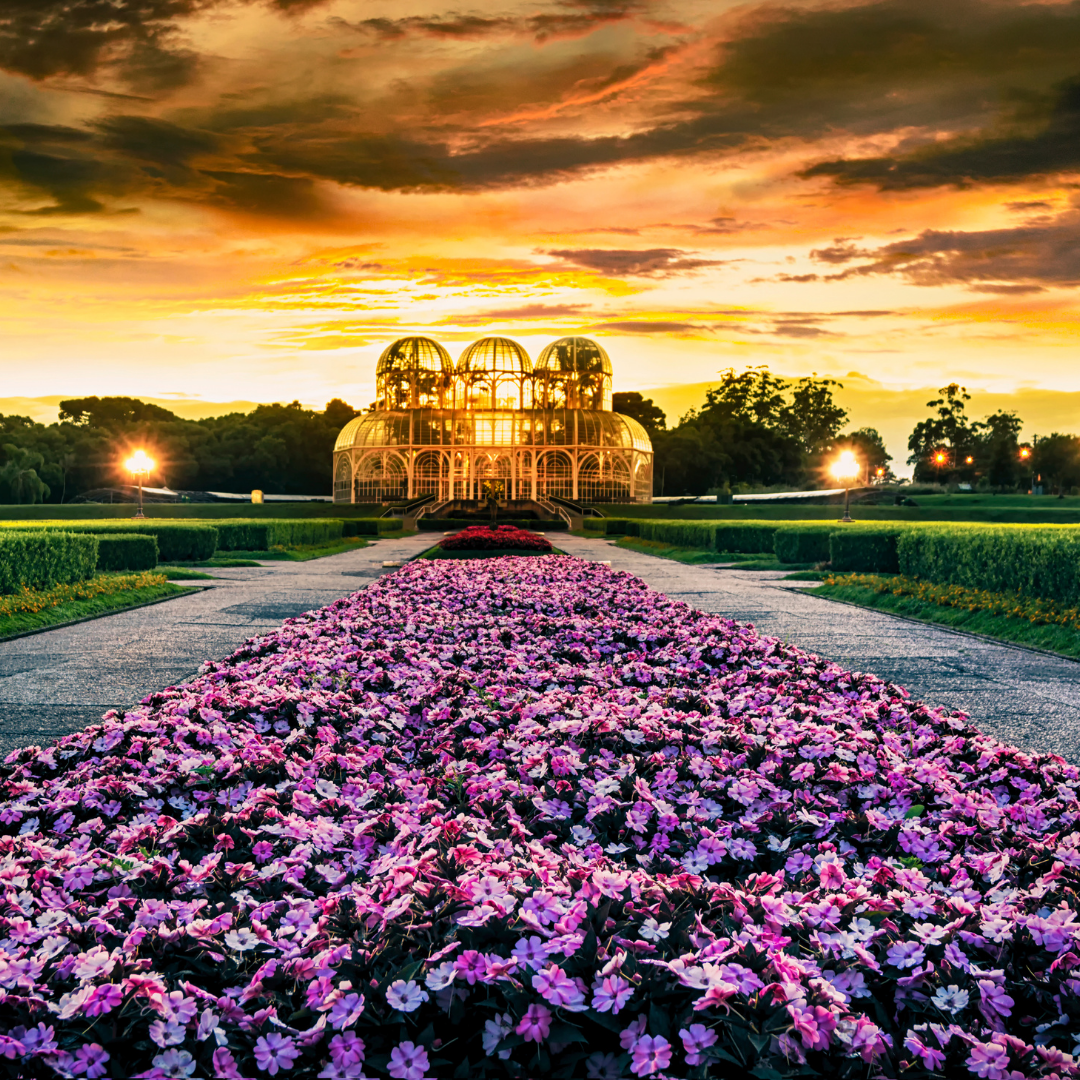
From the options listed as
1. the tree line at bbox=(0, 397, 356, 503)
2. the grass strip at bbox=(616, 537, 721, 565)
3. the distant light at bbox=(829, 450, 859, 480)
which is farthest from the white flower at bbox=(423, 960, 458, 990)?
the tree line at bbox=(0, 397, 356, 503)

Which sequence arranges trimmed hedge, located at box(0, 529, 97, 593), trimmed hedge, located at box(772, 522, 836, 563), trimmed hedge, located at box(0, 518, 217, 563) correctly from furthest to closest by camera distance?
trimmed hedge, located at box(0, 518, 217, 563) → trimmed hedge, located at box(772, 522, 836, 563) → trimmed hedge, located at box(0, 529, 97, 593)

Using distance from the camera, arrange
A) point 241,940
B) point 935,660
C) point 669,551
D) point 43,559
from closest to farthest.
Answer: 1. point 241,940
2. point 935,660
3. point 43,559
4. point 669,551

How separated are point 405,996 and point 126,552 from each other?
18.6 m

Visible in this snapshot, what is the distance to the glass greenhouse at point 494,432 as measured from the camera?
205 ft

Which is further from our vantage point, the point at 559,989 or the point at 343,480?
the point at 343,480

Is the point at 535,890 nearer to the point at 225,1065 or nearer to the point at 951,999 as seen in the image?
the point at 225,1065

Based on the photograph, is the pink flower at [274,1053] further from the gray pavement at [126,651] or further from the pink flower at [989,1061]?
the gray pavement at [126,651]

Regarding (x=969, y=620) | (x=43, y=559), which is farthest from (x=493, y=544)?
(x=969, y=620)

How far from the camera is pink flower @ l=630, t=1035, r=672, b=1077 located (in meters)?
2.09

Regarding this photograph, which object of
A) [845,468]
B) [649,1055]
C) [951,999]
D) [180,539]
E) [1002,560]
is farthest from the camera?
[845,468]

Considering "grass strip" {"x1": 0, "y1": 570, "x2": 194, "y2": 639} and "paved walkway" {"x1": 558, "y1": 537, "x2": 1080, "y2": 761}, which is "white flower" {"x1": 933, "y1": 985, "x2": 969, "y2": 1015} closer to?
"paved walkway" {"x1": 558, "y1": 537, "x2": 1080, "y2": 761}

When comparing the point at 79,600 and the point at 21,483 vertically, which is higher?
the point at 21,483

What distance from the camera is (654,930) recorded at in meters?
2.62

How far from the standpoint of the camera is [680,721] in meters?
5.25
